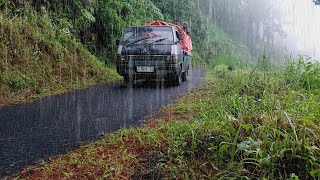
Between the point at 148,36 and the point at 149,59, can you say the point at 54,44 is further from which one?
the point at 149,59

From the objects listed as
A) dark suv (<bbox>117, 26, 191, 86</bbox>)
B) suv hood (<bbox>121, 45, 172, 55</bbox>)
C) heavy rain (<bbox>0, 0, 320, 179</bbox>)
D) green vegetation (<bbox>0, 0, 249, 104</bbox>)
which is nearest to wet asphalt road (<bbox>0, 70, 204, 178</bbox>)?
heavy rain (<bbox>0, 0, 320, 179</bbox>)

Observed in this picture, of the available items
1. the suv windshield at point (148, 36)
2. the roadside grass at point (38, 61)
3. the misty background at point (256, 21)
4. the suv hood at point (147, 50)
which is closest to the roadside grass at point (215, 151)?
the roadside grass at point (38, 61)

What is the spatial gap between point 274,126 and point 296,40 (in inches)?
3783

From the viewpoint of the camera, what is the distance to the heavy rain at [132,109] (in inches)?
100

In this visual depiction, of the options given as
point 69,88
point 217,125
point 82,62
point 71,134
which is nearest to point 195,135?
point 217,125

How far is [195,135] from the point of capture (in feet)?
9.88

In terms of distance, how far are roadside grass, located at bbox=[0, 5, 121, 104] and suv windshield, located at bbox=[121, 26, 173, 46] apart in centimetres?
176

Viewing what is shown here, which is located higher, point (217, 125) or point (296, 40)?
point (296, 40)

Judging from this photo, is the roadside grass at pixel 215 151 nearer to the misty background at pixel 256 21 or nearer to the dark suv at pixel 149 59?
the dark suv at pixel 149 59

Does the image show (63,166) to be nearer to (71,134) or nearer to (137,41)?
(71,134)

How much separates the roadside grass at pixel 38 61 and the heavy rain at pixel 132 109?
0.11 ft

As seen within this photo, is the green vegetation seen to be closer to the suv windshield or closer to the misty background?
the suv windshield

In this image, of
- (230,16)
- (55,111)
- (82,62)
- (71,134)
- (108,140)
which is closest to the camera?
(108,140)

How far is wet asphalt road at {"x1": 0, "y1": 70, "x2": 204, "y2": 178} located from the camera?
3.42 meters
